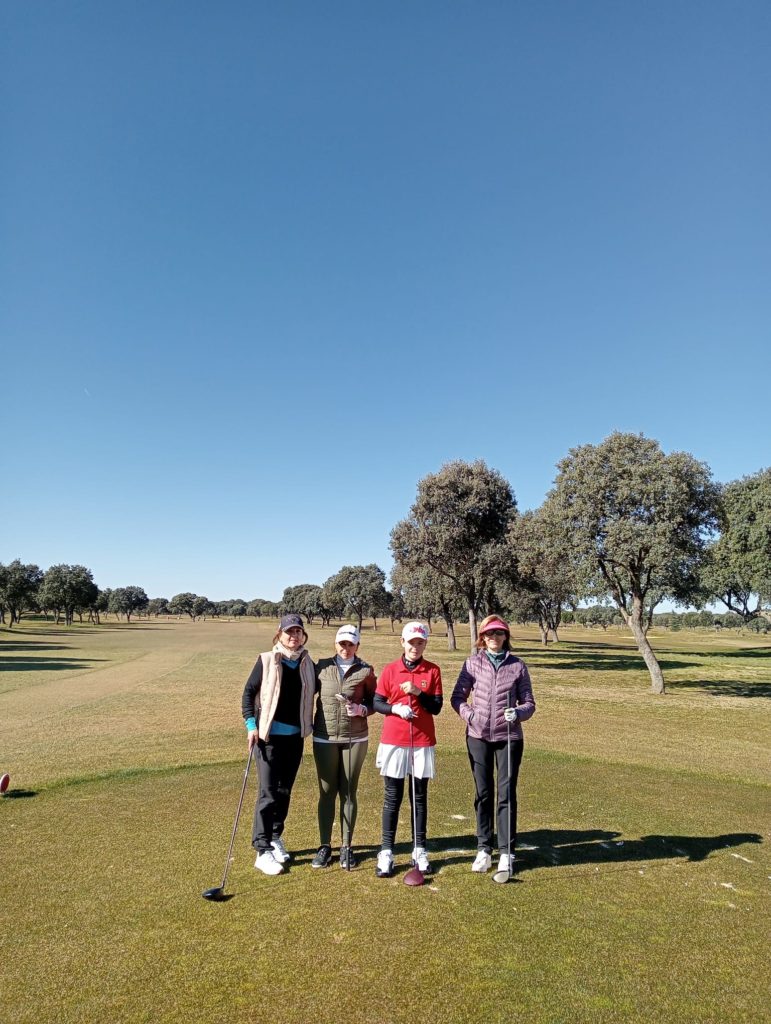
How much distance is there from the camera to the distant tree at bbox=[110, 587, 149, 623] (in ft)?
570

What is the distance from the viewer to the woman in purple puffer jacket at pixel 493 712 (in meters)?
6.18

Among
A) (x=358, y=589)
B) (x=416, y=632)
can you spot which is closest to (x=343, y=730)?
(x=416, y=632)

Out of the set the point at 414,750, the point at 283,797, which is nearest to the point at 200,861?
the point at 283,797

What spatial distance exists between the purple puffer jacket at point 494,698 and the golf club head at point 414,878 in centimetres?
143

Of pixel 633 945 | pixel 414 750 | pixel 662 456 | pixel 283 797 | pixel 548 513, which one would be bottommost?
pixel 633 945

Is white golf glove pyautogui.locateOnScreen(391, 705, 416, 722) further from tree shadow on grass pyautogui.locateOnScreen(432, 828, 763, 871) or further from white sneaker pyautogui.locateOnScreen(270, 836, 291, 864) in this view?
white sneaker pyautogui.locateOnScreen(270, 836, 291, 864)

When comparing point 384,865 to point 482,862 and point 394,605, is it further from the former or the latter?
point 394,605

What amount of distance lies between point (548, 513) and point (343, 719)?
21.6 meters

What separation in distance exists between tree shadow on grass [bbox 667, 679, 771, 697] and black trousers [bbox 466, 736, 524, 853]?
22.8 meters

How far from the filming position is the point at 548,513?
2631cm

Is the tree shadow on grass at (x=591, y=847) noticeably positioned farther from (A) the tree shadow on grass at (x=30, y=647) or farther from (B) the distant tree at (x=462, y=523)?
(A) the tree shadow on grass at (x=30, y=647)

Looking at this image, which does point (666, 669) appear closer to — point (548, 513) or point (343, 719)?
point (548, 513)

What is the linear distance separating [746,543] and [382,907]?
49.3 meters

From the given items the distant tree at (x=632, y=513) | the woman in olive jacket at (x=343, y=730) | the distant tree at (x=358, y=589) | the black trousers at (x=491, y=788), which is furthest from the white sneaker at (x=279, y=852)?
the distant tree at (x=358, y=589)
